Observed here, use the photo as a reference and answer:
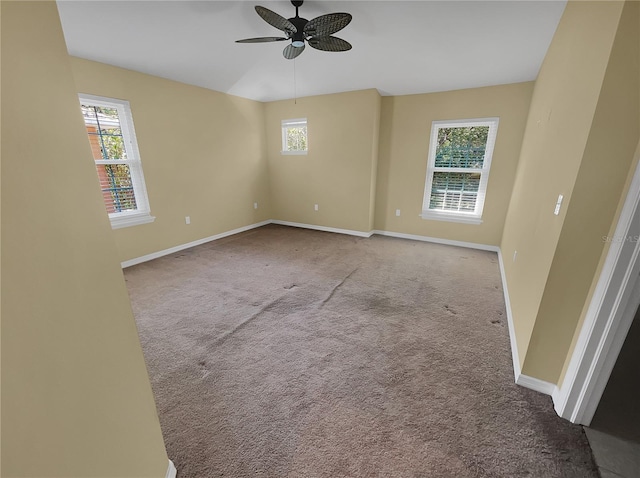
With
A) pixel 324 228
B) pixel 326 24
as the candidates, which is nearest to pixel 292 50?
pixel 326 24

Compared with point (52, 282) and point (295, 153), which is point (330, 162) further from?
point (52, 282)

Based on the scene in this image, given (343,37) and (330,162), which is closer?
(343,37)

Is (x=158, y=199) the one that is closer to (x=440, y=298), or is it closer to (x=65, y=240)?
(x=65, y=240)

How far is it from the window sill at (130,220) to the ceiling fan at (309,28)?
101 inches

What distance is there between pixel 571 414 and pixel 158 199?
4.52m

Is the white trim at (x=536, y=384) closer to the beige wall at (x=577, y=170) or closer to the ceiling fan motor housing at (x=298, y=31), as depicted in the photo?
the beige wall at (x=577, y=170)

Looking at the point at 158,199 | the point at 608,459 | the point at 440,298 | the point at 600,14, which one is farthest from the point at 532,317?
the point at 158,199

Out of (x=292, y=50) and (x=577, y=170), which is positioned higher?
(x=292, y=50)

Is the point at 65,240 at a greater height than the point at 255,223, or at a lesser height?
greater

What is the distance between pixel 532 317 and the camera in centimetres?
159

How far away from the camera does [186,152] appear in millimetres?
3924

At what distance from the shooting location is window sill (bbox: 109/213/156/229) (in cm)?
329

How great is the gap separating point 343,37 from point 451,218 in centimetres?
301

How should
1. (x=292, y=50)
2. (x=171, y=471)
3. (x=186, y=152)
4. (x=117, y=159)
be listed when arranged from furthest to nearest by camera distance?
(x=186, y=152) → (x=117, y=159) → (x=292, y=50) → (x=171, y=471)
